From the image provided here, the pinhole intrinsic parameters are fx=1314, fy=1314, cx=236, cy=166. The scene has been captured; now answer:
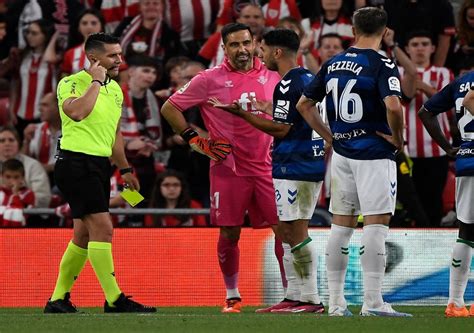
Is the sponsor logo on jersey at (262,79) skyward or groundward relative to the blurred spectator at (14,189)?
skyward

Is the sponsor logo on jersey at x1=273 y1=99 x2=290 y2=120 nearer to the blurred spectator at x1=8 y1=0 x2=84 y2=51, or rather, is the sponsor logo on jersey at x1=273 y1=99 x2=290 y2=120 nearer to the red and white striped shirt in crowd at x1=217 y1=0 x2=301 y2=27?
the red and white striped shirt in crowd at x1=217 y1=0 x2=301 y2=27

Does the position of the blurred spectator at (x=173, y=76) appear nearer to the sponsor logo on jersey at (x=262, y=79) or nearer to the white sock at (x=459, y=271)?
the sponsor logo on jersey at (x=262, y=79)

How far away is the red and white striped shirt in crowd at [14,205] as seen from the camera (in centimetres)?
1502

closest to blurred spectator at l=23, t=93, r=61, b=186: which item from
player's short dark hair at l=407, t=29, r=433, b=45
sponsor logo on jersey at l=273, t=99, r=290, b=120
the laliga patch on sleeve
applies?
player's short dark hair at l=407, t=29, r=433, b=45

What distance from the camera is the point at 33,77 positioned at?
16.8 m

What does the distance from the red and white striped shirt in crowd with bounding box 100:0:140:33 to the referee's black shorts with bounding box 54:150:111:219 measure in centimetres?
577

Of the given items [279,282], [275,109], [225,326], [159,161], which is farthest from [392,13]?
[225,326]

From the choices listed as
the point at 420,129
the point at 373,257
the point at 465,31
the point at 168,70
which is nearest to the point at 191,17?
the point at 168,70

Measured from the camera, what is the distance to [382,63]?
388 inches

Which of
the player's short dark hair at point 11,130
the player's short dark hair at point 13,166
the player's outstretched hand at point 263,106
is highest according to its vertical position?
the player's outstretched hand at point 263,106

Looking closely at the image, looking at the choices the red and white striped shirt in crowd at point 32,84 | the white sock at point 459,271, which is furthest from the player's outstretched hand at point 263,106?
the red and white striped shirt in crowd at point 32,84

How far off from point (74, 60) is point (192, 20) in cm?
157

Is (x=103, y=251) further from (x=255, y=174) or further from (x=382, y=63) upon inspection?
(x=382, y=63)

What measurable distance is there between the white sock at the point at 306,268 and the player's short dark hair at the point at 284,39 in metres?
1.66
